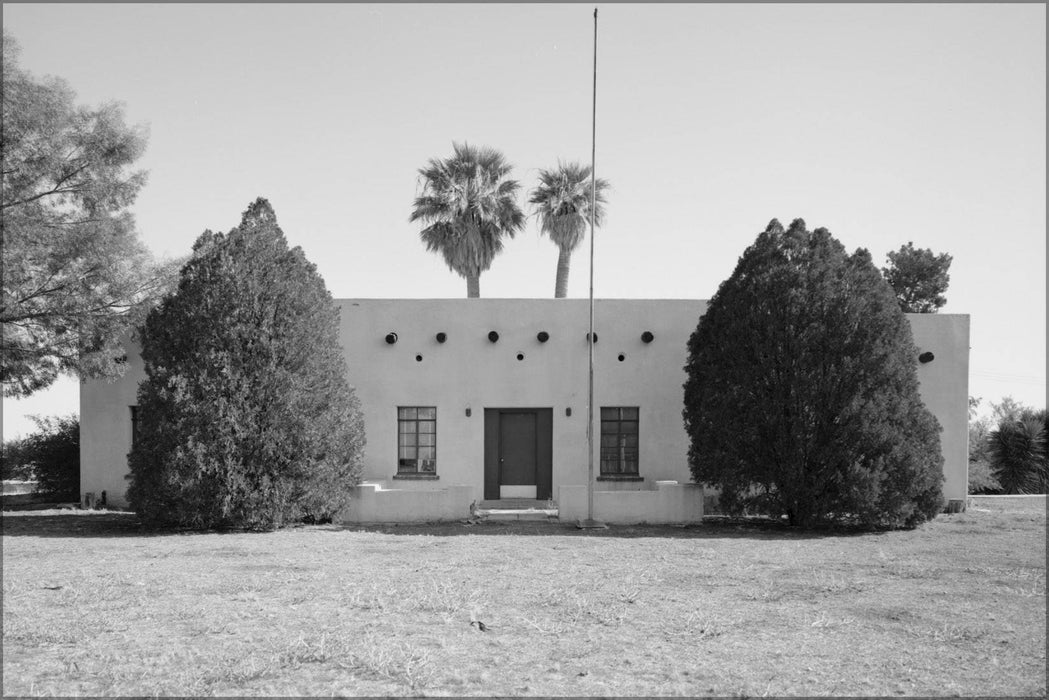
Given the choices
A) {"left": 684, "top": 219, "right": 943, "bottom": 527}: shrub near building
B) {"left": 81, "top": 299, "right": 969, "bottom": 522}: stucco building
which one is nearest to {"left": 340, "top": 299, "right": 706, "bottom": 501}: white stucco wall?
{"left": 81, "top": 299, "right": 969, "bottom": 522}: stucco building

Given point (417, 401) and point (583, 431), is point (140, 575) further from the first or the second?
point (583, 431)

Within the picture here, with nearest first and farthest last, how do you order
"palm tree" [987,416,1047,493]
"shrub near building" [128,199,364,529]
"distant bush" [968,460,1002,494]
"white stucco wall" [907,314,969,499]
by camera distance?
"shrub near building" [128,199,364,529], "white stucco wall" [907,314,969,499], "distant bush" [968,460,1002,494], "palm tree" [987,416,1047,493]

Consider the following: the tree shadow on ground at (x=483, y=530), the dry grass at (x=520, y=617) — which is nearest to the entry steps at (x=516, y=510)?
the tree shadow on ground at (x=483, y=530)

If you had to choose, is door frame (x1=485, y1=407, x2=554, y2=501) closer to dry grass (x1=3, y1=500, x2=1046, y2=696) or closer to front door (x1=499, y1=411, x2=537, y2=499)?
front door (x1=499, y1=411, x2=537, y2=499)

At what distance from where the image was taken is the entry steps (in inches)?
695

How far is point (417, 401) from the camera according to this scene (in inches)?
773

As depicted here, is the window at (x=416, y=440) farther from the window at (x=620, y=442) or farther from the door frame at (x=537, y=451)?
the window at (x=620, y=442)

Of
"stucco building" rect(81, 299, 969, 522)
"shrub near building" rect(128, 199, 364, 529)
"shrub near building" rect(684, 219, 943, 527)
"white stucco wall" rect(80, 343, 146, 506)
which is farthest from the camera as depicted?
"white stucco wall" rect(80, 343, 146, 506)

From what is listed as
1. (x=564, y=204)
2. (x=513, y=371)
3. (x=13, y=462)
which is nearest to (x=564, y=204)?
(x=564, y=204)

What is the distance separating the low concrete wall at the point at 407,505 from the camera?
17484 mm

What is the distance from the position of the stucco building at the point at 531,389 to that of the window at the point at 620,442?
2cm

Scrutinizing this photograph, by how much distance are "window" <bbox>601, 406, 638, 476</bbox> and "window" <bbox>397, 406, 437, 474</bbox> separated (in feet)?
11.9

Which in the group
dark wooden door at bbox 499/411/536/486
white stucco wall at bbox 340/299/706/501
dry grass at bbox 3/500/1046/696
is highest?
white stucco wall at bbox 340/299/706/501

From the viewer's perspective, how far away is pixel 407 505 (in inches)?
690
